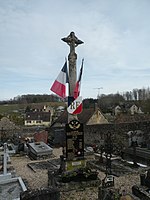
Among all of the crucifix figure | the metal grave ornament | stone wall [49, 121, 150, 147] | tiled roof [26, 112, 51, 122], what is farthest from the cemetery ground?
tiled roof [26, 112, 51, 122]

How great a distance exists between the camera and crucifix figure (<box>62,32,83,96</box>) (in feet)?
32.7

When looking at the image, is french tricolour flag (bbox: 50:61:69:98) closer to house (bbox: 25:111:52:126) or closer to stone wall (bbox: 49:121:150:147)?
stone wall (bbox: 49:121:150:147)

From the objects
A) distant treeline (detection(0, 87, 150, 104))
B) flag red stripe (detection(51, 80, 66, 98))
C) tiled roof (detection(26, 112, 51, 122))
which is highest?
Answer: distant treeline (detection(0, 87, 150, 104))

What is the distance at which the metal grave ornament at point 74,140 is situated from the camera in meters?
9.52

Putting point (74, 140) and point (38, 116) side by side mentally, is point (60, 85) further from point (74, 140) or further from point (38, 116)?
point (38, 116)

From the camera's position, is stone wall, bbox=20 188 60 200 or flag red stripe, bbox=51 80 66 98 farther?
flag red stripe, bbox=51 80 66 98

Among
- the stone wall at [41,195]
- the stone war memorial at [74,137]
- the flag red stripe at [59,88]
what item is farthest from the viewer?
the flag red stripe at [59,88]

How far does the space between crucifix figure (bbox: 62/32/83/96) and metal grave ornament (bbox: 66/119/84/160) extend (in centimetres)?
137

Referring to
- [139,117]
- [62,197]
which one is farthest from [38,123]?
[62,197]

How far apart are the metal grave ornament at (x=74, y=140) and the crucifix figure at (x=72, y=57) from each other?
1366mm

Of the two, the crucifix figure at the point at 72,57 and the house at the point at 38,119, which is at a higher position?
the crucifix figure at the point at 72,57

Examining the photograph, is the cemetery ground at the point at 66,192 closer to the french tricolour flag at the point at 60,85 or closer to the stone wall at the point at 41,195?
the stone wall at the point at 41,195

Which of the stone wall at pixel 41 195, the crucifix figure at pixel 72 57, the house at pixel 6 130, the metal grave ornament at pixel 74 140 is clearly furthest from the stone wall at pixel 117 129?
the stone wall at pixel 41 195

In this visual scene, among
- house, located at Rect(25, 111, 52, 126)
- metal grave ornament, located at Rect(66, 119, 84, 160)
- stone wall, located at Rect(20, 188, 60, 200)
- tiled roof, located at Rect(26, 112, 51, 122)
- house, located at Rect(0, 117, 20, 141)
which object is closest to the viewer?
stone wall, located at Rect(20, 188, 60, 200)
